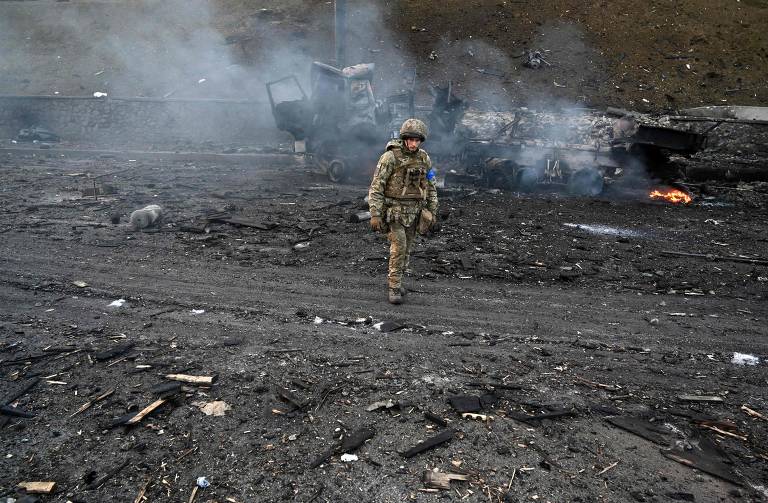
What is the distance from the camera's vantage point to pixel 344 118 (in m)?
13.6

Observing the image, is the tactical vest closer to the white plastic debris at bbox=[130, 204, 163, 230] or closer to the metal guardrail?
the white plastic debris at bbox=[130, 204, 163, 230]

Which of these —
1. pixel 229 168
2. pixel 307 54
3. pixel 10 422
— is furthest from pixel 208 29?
pixel 10 422

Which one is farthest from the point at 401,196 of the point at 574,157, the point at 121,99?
the point at 121,99

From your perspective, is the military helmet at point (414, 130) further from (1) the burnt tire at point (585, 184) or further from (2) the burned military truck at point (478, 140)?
(1) the burnt tire at point (585, 184)

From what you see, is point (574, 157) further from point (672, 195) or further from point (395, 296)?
point (395, 296)

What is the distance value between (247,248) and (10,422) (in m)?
4.55

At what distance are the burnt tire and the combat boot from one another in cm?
777

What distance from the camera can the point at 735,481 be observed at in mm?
3492

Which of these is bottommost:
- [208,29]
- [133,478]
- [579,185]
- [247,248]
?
[133,478]

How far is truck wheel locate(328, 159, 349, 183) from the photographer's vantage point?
1365 centimetres

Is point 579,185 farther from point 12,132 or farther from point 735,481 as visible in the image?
point 12,132

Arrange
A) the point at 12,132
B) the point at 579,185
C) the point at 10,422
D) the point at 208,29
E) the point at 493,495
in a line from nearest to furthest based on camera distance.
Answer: the point at 493,495 → the point at 10,422 → the point at 579,185 → the point at 12,132 → the point at 208,29

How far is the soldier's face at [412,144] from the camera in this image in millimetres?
5996

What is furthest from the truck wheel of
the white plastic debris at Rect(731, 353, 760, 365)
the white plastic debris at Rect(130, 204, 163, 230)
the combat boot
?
the white plastic debris at Rect(731, 353, 760, 365)
